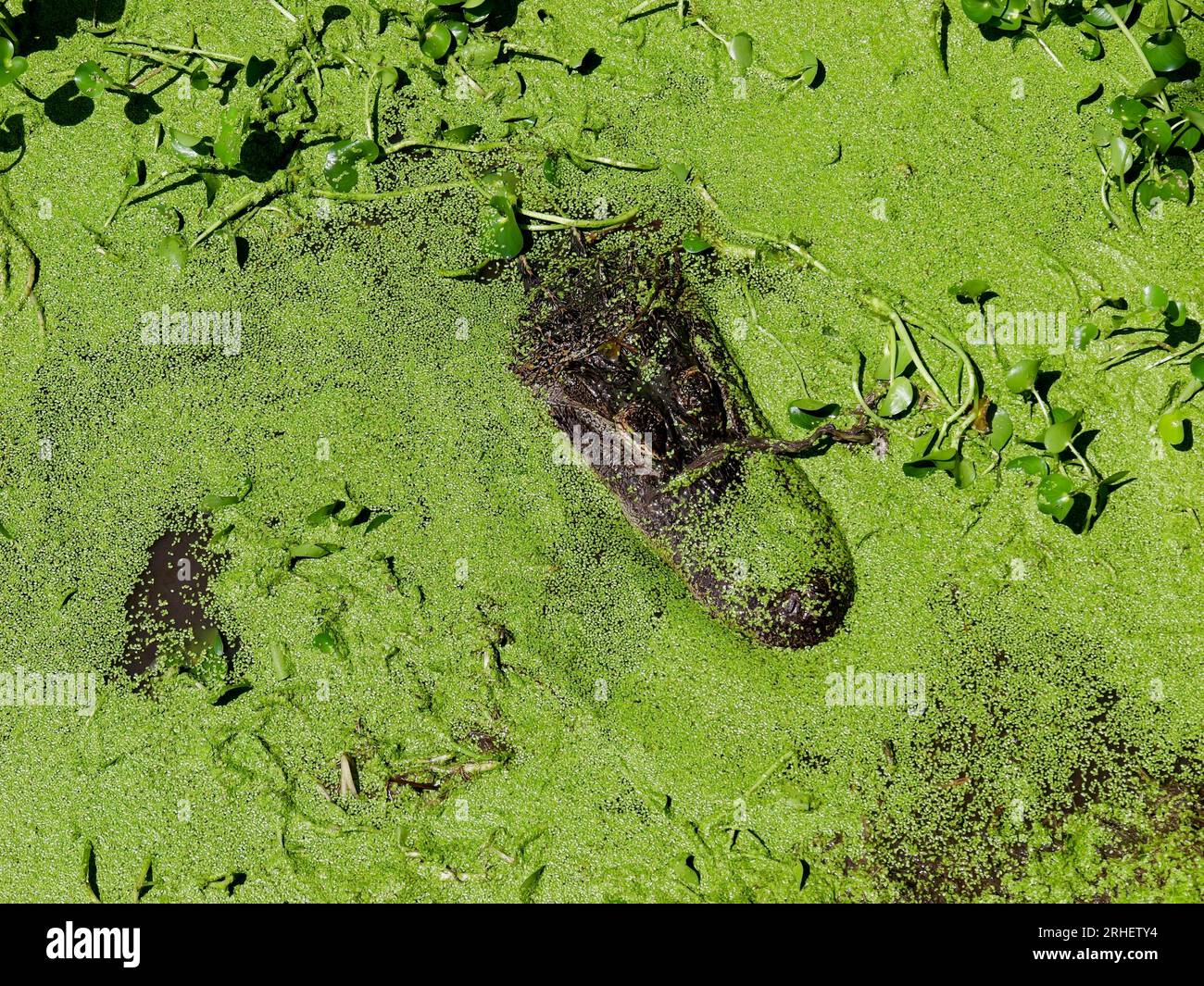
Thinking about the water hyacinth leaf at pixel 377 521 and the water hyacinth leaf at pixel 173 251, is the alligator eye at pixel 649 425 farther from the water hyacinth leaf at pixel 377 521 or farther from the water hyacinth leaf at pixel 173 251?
the water hyacinth leaf at pixel 173 251

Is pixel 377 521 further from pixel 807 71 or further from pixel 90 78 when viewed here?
pixel 807 71

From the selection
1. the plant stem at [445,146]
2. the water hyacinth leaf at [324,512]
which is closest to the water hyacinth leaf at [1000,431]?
the plant stem at [445,146]

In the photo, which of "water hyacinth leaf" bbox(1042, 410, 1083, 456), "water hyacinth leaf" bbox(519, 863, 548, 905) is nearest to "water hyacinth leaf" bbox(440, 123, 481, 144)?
"water hyacinth leaf" bbox(1042, 410, 1083, 456)

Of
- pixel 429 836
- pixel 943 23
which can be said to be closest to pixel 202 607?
pixel 429 836

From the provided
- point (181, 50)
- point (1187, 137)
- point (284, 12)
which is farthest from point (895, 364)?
point (181, 50)

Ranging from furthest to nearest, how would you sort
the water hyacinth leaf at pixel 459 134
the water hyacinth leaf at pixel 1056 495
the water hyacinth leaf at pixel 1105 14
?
the water hyacinth leaf at pixel 459 134 → the water hyacinth leaf at pixel 1105 14 → the water hyacinth leaf at pixel 1056 495

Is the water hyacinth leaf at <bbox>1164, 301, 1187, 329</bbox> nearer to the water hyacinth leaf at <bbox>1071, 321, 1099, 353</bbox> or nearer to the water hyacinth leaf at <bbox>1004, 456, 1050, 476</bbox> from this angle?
the water hyacinth leaf at <bbox>1071, 321, 1099, 353</bbox>
